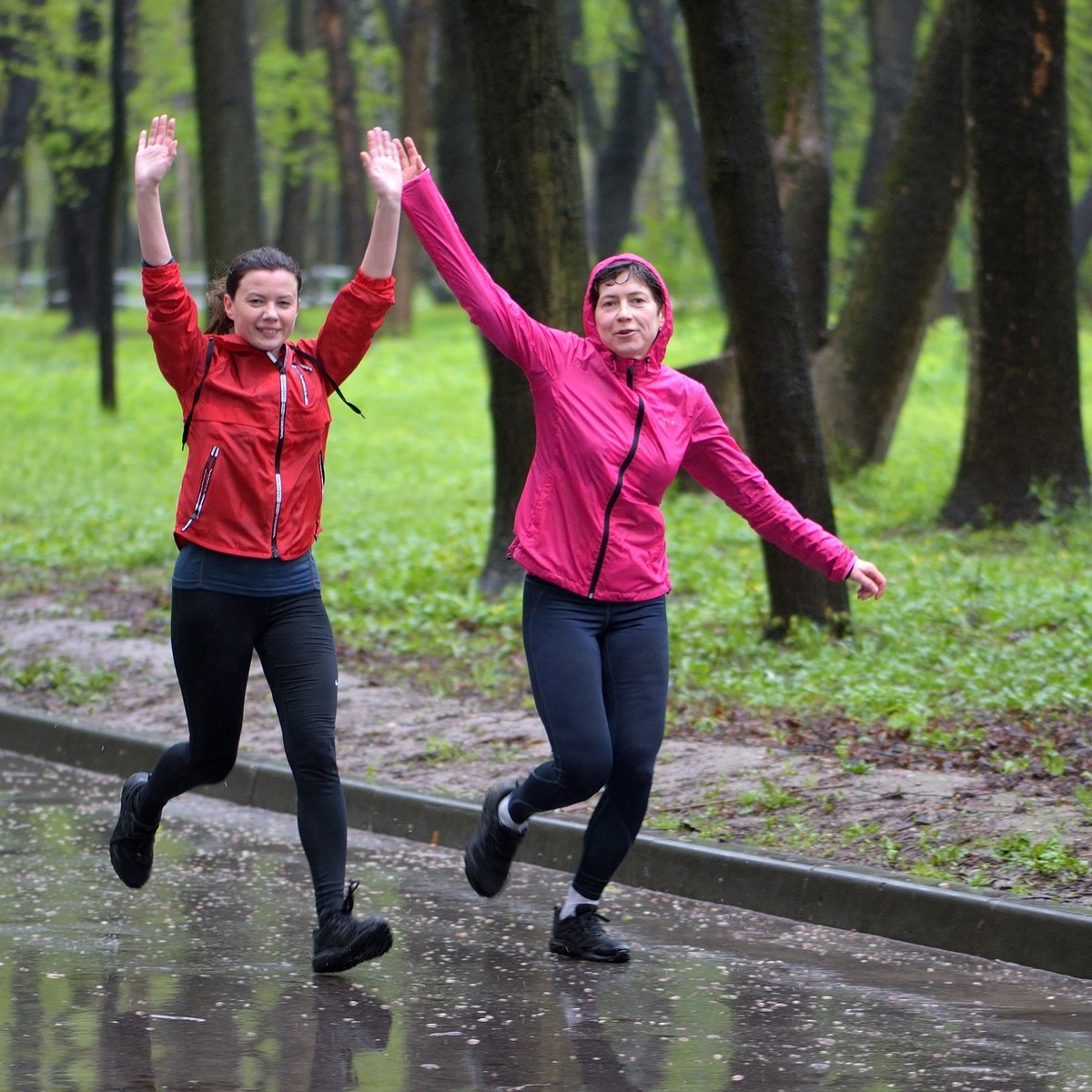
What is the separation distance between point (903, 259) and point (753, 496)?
468 inches

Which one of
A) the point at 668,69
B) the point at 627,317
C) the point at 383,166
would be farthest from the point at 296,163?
the point at 627,317

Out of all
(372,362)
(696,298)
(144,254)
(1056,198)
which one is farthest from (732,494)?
(696,298)

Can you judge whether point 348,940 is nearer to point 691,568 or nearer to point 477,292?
point 477,292

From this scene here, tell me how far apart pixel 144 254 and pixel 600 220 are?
112 feet

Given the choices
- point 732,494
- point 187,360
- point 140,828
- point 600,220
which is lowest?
point 140,828

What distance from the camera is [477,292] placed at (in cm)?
556

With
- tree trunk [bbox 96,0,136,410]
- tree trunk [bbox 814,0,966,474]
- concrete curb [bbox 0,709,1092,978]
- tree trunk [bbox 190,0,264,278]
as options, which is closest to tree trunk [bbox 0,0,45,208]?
tree trunk [bbox 96,0,136,410]

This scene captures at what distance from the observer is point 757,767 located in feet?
26.0

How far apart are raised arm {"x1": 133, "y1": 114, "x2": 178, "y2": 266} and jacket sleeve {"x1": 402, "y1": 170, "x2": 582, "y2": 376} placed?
696 millimetres

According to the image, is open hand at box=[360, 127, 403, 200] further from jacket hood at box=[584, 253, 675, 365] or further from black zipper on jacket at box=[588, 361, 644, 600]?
black zipper on jacket at box=[588, 361, 644, 600]

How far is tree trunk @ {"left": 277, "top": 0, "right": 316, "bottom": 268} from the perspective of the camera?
132ft

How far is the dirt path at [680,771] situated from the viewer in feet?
22.1

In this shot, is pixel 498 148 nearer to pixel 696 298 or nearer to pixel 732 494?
pixel 732 494

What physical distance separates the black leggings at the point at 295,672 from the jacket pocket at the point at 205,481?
0.74 ft
